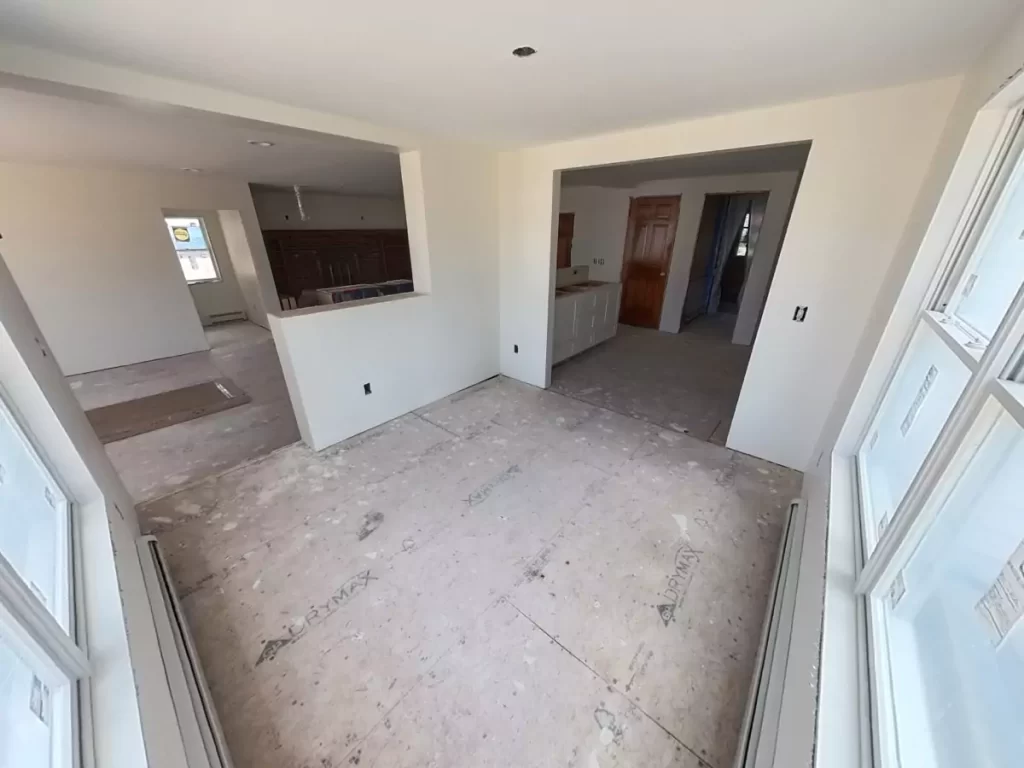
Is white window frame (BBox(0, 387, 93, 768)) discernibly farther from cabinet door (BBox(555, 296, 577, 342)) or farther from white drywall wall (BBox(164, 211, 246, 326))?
white drywall wall (BBox(164, 211, 246, 326))

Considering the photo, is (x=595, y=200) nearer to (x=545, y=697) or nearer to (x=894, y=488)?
(x=894, y=488)

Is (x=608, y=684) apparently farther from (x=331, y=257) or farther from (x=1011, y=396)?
(x=331, y=257)

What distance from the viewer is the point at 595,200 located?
6094mm

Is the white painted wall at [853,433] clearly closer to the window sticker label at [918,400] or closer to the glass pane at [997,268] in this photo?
the glass pane at [997,268]

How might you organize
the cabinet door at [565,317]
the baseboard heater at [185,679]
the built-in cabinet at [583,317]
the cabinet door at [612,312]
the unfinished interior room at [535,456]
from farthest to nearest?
the cabinet door at [612,312]
the built-in cabinet at [583,317]
the cabinet door at [565,317]
the baseboard heater at [185,679]
the unfinished interior room at [535,456]

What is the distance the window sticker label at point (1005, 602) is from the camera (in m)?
0.67

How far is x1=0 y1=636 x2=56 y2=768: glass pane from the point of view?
656 mm

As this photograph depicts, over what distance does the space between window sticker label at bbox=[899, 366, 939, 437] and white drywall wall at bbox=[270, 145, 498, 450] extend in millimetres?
2966

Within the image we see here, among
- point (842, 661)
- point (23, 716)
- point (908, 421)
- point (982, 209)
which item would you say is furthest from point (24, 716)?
point (982, 209)

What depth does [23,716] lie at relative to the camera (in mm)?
724

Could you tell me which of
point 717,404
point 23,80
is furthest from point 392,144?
point 717,404

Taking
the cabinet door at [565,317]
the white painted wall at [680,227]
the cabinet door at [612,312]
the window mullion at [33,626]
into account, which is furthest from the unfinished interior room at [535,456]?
the cabinet door at [612,312]

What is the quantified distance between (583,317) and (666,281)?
1797mm

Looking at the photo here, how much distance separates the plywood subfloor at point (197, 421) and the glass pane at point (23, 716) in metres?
2.06
